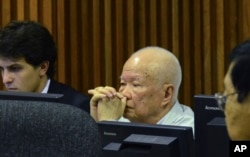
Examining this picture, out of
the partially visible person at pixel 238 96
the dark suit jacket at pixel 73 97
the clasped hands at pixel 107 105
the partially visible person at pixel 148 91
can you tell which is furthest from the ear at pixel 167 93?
the partially visible person at pixel 238 96

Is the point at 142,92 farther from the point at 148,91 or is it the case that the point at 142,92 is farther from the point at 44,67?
the point at 44,67

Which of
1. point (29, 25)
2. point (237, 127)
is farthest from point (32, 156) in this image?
point (29, 25)

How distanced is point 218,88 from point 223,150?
2.98 meters

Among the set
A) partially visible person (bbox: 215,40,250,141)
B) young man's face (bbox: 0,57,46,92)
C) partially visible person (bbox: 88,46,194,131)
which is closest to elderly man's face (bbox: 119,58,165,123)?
partially visible person (bbox: 88,46,194,131)

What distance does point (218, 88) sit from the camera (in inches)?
192

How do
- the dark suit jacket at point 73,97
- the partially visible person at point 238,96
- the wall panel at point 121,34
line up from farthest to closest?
the wall panel at point 121,34
the dark suit jacket at point 73,97
the partially visible person at point 238,96

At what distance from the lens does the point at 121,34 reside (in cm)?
495

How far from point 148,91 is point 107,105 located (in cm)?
21

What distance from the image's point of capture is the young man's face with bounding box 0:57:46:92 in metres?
3.58

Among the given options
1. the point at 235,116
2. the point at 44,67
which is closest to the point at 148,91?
the point at 44,67

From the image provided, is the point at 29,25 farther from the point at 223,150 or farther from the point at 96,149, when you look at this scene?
the point at 96,149

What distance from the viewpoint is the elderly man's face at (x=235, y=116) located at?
184 centimetres

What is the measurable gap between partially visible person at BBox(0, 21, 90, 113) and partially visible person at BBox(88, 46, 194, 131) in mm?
345

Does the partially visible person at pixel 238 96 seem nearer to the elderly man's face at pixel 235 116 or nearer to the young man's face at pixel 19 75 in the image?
the elderly man's face at pixel 235 116
